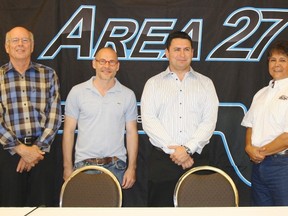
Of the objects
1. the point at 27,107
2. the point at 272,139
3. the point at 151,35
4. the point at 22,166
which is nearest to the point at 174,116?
the point at 272,139

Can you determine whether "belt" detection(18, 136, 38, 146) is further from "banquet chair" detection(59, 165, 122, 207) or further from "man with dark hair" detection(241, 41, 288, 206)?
"man with dark hair" detection(241, 41, 288, 206)

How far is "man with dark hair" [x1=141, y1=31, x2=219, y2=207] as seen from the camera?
360 centimetres

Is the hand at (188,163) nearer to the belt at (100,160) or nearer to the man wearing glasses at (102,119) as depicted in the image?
the man wearing glasses at (102,119)

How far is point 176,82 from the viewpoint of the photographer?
12.1 ft

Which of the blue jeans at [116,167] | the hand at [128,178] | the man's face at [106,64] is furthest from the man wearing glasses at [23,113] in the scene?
the hand at [128,178]

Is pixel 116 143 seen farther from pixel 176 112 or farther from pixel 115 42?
pixel 115 42

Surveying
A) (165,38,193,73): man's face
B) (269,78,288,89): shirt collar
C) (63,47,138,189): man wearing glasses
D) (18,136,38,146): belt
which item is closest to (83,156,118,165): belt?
(63,47,138,189): man wearing glasses

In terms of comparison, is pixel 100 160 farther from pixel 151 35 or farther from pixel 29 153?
pixel 151 35

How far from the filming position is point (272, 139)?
347cm

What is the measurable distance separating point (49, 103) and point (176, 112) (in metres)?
1.17

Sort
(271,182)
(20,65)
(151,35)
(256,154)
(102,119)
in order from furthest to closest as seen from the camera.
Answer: (151,35) → (20,65) → (102,119) → (256,154) → (271,182)

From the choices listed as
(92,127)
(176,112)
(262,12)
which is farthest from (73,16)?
(262,12)

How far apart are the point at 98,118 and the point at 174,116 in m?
0.66

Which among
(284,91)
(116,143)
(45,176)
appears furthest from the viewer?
(45,176)
